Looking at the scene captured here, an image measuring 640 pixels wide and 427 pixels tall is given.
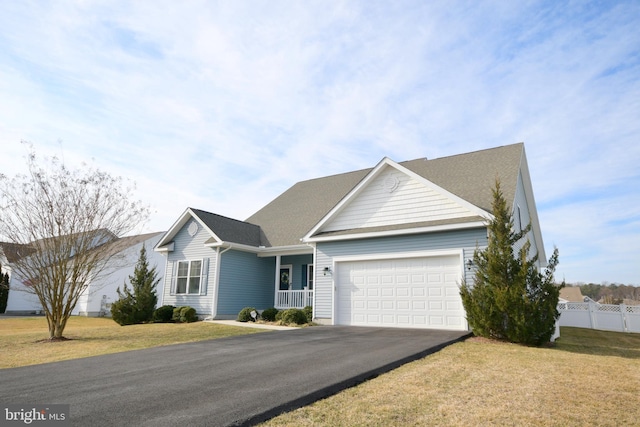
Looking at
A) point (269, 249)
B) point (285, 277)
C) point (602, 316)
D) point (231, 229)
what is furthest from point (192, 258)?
point (602, 316)

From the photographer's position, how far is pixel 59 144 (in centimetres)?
1304

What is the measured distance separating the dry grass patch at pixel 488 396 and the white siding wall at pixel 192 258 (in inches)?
481

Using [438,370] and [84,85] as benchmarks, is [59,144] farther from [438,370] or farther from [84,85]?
[438,370]

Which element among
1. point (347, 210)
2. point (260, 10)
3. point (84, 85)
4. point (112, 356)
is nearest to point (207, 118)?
point (84, 85)

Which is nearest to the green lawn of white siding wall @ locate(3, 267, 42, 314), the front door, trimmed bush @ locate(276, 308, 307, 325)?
trimmed bush @ locate(276, 308, 307, 325)

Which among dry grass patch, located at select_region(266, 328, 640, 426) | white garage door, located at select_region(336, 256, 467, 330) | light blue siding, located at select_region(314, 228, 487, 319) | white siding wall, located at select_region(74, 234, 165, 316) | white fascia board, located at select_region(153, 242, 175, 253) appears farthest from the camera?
white siding wall, located at select_region(74, 234, 165, 316)

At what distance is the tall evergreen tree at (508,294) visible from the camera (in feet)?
30.6

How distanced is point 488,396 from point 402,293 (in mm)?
7889

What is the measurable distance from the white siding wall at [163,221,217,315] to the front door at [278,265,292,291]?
143 inches

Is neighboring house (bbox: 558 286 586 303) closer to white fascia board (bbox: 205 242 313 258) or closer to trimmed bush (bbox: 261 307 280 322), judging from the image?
white fascia board (bbox: 205 242 313 258)

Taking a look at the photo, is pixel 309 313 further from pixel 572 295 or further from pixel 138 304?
pixel 572 295

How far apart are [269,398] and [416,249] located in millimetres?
9014

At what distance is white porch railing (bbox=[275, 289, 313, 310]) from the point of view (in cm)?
1671

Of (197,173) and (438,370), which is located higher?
(197,173)
